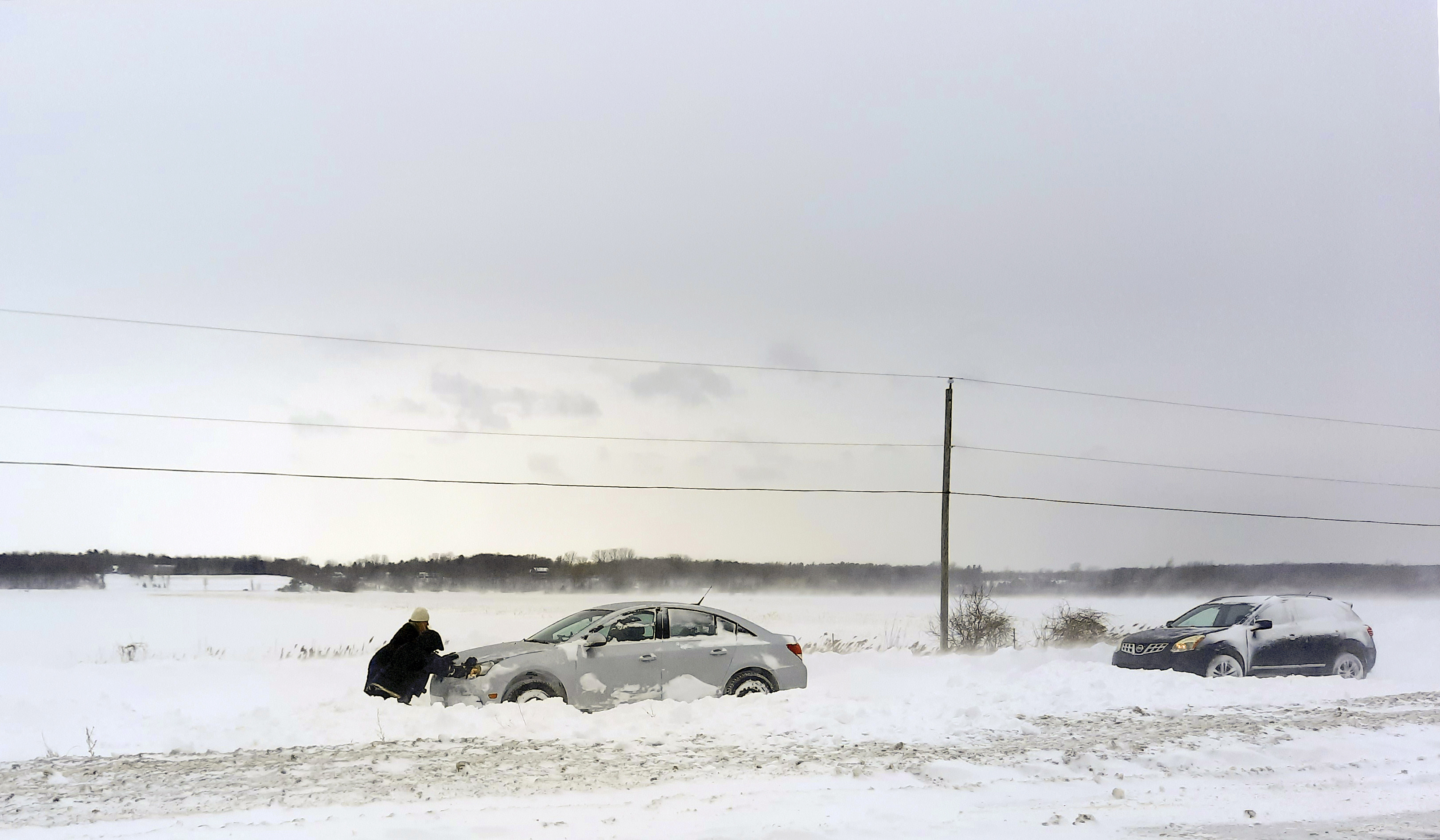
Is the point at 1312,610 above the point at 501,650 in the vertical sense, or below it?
above

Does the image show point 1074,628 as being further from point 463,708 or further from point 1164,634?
point 463,708

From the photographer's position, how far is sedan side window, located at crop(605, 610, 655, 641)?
10.6 meters

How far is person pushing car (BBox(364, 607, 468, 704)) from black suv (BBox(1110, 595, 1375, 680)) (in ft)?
35.7

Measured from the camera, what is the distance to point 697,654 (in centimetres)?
1072

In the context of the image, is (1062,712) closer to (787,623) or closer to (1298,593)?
(1298,593)

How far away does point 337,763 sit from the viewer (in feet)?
26.0

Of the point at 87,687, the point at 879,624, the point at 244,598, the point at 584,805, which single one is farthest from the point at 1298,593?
the point at 244,598

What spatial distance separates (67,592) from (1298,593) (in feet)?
88.4

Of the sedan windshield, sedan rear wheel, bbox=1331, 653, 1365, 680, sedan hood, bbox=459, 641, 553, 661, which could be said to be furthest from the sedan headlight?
sedan hood, bbox=459, 641, 553, 661

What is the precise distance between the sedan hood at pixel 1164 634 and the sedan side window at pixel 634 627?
Answer: 28.6 ft

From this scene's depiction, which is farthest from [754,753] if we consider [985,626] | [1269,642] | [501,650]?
[985,626]

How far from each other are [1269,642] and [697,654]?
9.31m

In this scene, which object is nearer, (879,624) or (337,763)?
(337,763)

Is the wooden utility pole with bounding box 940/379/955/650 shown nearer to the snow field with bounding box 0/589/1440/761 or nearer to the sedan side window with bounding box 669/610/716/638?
the snow field with bounding box 0/589/1440/761
